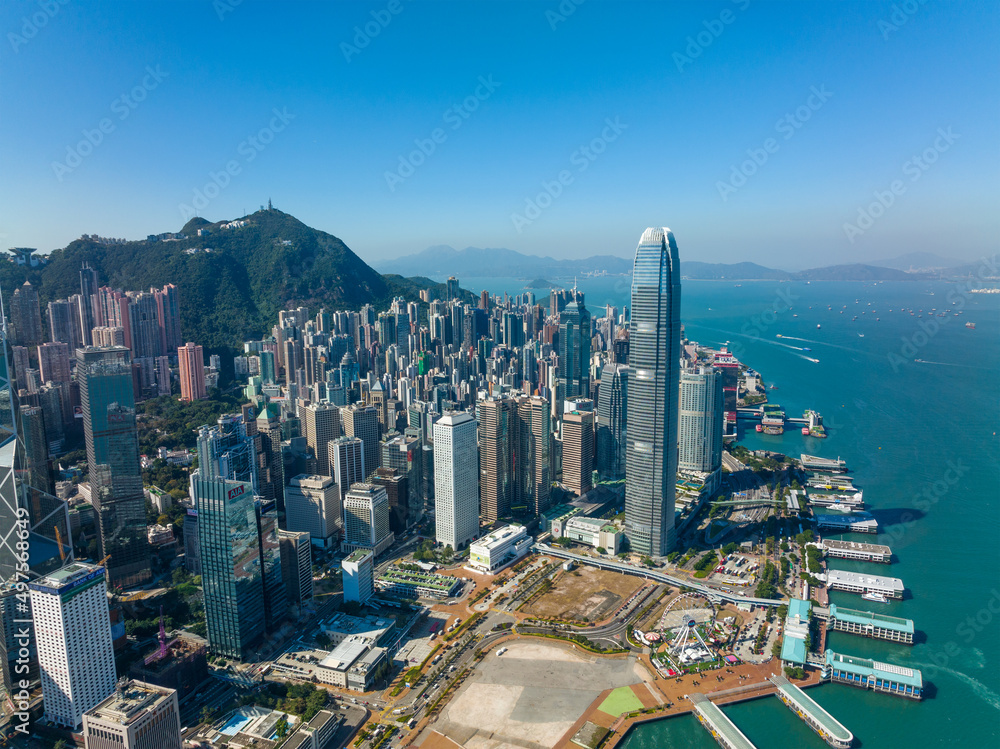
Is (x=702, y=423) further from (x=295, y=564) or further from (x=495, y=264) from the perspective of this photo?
(x=495, y=264)

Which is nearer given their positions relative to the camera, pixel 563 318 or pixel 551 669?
pixel 551 669

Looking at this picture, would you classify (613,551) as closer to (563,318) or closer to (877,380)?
(563,318)

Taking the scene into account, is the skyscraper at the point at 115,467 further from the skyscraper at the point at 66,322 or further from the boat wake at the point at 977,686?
the boat wake at the point at 977,686

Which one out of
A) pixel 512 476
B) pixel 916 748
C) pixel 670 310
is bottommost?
pixel 916 748

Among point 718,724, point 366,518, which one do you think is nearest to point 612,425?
point 366,518

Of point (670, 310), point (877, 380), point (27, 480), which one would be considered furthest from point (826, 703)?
point (877, 380)

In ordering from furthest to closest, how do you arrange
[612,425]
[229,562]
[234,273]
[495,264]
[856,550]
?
1. [495,264]
2. [234,273]
3. [612,425]
4. [856,550]
5. [229,562]

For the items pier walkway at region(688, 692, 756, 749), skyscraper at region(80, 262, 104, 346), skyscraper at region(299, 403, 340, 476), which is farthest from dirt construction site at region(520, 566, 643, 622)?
skyscraper at region(80, 262, 104, 346)

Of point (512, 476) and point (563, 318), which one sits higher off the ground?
point (563, 318)
